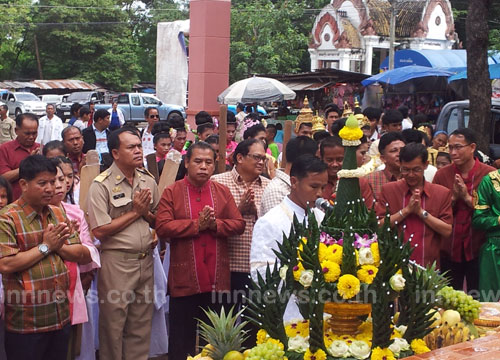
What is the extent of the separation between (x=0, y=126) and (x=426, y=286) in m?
13.6

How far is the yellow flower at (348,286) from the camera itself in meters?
3.16

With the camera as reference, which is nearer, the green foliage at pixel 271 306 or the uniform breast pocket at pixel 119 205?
the green foliage at pixel 271 306

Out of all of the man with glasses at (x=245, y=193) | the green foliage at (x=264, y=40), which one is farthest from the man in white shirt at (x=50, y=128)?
the green foliage at (x=264, y=40)

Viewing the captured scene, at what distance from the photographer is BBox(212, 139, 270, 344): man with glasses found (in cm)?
573

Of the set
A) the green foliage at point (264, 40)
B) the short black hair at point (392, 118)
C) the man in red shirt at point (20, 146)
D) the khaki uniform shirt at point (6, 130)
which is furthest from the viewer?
the green foliage at point (264, 40)

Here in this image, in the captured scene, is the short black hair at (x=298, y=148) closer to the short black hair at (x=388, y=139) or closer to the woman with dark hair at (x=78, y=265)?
the short black hair at (x=388, y=139)

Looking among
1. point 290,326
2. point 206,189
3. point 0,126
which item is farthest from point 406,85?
point 290,326

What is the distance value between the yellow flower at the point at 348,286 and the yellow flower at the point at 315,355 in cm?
32

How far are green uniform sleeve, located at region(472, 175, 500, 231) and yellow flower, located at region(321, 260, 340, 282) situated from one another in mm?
3117

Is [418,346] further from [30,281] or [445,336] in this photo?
[30,281]

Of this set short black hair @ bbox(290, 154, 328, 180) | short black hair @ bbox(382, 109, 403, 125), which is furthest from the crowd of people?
short black hair @ bbox(382, 109, 403, 125)

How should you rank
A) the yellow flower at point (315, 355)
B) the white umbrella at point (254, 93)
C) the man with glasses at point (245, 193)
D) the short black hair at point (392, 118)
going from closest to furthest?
1. the yellow flower at point (315, 355)
2. the man with glasses at point (245, 193)
3. the short black hair at point (392, 118)
4. the white umbrella at point (254, 93)

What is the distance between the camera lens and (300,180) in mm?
4539

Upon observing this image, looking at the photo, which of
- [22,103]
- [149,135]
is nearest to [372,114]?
[149,135]
